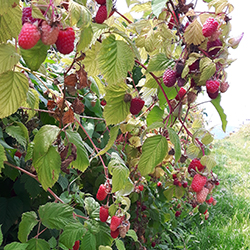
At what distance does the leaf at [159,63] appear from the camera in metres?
0.58

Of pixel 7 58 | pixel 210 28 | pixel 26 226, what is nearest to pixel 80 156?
pixel 26 226

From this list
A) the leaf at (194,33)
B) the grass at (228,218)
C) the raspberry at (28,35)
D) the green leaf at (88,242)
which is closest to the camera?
the raspberry at (28,35)

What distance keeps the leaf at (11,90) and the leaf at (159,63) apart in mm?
281

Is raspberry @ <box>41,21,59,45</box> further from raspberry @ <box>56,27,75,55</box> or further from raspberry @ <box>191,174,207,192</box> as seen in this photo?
raspberry @ <box>191,174,207,192</box>

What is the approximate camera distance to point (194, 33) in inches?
23.0

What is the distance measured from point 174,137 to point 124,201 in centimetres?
31

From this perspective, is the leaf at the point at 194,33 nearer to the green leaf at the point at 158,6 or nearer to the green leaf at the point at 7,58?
the green leaf at the point at 158,6

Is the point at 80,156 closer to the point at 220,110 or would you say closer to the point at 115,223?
the point at 115,223

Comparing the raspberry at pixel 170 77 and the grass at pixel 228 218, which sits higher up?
the raspberry at pixel 170 77

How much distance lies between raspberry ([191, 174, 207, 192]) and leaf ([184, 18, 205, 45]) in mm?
406

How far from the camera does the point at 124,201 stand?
2.56 feet

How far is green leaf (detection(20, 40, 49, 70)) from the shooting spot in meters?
0.39

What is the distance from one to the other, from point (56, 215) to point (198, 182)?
0.42 metres

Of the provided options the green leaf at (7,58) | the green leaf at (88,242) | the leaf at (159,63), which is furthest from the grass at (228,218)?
the green leaf at (7,58)
